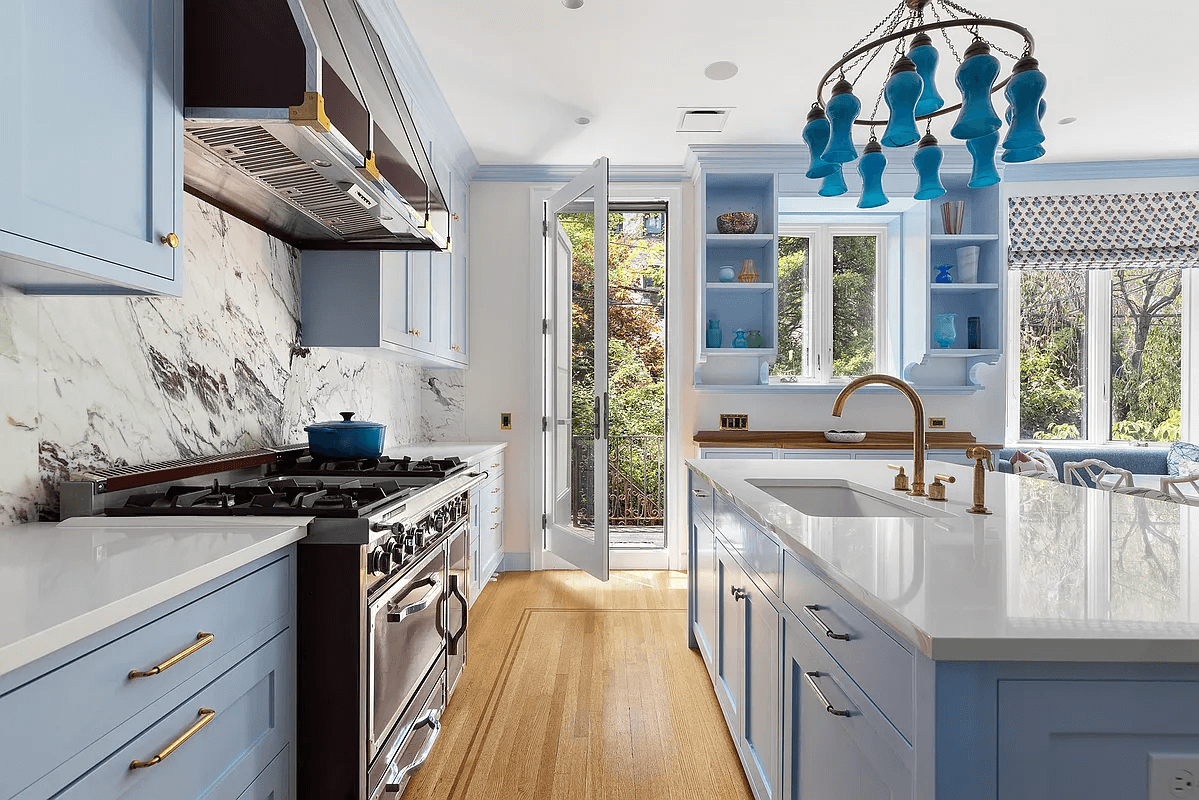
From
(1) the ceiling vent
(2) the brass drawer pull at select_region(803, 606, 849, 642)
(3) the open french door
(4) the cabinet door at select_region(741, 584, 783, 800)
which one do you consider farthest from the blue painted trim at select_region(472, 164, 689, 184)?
(2) the brass drawer pull at select_region(803, 606, 849, 642)

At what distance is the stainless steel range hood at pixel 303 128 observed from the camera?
1396mm

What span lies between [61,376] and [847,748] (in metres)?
1.81

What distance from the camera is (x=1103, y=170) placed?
4.40 m

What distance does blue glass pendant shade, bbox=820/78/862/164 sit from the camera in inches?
75.1

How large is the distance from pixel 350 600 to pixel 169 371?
3.16ft

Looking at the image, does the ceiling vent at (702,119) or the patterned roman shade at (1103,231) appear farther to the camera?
the patterned roman shade at (1103,231)

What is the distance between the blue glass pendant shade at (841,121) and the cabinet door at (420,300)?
1868mm

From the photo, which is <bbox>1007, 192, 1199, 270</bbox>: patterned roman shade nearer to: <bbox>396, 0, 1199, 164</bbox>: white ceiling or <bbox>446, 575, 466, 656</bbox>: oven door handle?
<bbox>396, 0, 1199, 164</bbox>: white ceiling

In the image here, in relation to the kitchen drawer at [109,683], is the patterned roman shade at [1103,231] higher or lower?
higher

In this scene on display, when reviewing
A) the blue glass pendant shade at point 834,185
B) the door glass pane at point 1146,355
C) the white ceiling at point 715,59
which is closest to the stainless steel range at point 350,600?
the blue glass pendant shade at point 834,185

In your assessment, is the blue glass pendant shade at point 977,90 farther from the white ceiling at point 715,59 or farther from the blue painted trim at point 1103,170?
the blue painted trim at point 1103,170

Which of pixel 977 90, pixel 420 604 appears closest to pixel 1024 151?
pixel 977 90

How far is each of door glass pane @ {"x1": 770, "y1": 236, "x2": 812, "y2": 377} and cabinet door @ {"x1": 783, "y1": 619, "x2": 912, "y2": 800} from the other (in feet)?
11.1

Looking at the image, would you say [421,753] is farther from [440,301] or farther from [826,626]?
Answer: [440,301]
